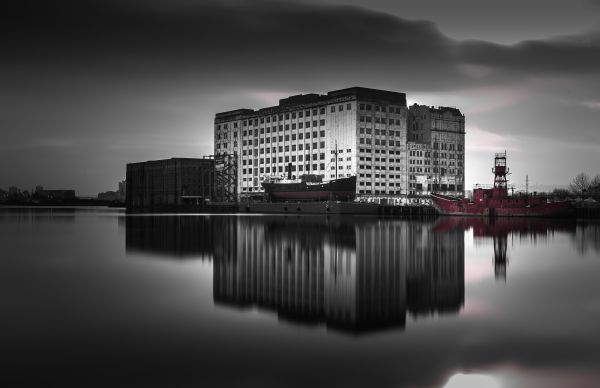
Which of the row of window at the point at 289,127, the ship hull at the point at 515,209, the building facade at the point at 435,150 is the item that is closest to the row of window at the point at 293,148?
the row of window at the point at 289,127

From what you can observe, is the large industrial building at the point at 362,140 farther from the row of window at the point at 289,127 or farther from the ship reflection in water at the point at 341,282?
the ship reflection in water at the point at 341,282

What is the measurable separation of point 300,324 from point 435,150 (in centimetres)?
17361

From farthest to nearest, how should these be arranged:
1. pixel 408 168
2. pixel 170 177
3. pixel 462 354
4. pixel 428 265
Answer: pixel 170 177 → pixel 408 168 → pixel 428 265 → pixel 462 354

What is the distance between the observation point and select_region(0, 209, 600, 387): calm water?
860cm

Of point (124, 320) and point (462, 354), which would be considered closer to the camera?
point (462, 354)

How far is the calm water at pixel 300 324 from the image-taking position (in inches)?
339

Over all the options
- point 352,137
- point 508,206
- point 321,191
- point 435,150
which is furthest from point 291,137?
point 508,206

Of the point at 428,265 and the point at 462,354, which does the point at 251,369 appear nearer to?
the point at 462,354

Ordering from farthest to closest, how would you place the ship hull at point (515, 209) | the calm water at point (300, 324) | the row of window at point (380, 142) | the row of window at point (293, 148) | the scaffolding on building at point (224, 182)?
the scaffolding on building at point (224, 182) < the row of window at point (293, 148) < the row of window at point (380, 142) < the ship hull at point (515, 209) < the calm water at point (300, 324)

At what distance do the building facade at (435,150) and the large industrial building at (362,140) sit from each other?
31 cm

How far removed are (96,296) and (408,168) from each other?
163815 millimetres

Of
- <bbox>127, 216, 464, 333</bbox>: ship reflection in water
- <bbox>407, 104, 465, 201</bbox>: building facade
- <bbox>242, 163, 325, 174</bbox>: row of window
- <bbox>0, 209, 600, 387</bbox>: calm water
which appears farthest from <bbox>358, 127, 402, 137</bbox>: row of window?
<bbox>0, 209, 600, 387</bbox>: calm water

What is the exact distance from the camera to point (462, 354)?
382 inches

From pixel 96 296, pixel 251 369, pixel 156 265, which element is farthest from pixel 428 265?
pixel 251 369
